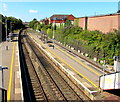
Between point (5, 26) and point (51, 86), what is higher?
point (5, 26)

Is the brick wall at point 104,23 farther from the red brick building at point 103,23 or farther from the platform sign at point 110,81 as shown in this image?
the platform sign at point 110,81

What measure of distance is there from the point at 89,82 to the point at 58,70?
237 inches

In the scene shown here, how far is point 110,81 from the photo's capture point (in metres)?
12.2

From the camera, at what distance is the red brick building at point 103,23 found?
27147 millimetres

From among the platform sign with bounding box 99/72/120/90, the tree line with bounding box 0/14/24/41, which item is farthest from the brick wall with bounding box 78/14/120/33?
the tree line with bounding box 0/14/24/41

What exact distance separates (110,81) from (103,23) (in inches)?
837

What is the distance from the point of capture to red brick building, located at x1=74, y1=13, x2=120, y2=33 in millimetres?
27147

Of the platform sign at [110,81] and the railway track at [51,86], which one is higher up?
the platform sign at [110,81]

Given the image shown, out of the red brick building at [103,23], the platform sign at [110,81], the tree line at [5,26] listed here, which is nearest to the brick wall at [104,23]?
the red brick building at [103,23]

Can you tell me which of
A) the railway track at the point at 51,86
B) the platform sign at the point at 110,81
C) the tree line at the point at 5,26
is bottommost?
the railway track at the point at 51,86

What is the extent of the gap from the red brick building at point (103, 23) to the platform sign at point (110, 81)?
15.4 m

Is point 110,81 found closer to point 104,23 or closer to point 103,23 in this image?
point 104,23

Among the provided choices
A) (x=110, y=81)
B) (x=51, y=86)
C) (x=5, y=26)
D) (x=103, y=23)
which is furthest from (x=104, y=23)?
(x=5, y=26)

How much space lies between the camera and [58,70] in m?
20.0
